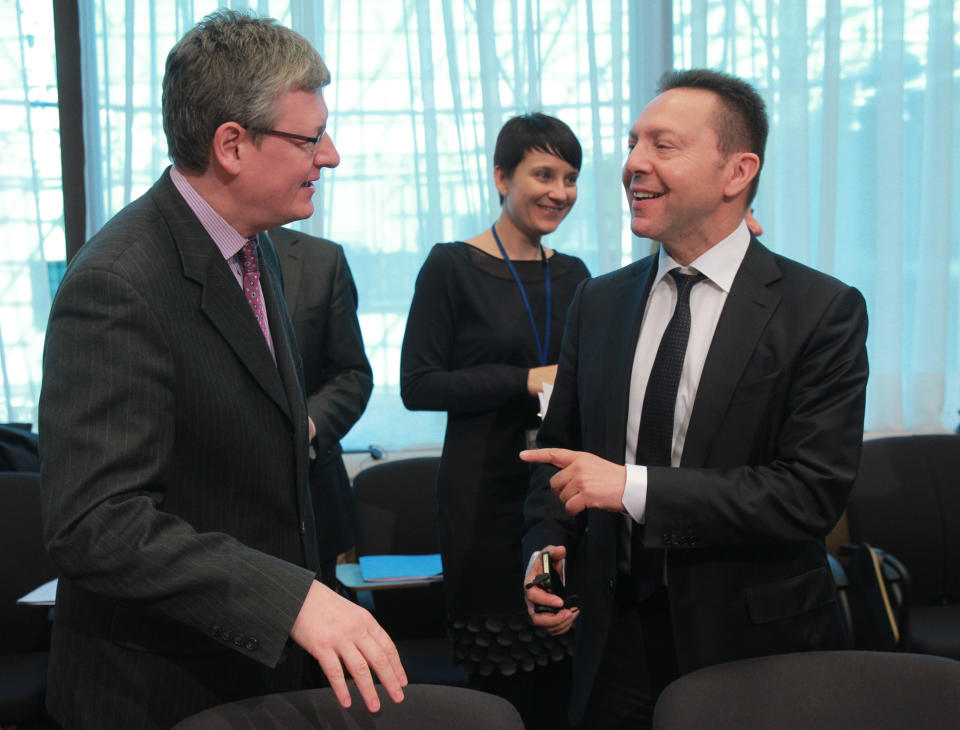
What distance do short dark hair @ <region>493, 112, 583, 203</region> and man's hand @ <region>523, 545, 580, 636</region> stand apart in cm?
130

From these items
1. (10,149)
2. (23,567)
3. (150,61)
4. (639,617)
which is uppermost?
(150,61)

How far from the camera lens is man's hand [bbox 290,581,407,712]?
105 centimetres

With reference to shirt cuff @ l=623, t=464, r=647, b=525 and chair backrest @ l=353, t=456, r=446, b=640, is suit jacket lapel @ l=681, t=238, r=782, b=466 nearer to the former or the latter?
shirt cuff @ l=623, t=464, r=647, b=525

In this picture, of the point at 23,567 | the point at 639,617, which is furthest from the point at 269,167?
the point at 23,567

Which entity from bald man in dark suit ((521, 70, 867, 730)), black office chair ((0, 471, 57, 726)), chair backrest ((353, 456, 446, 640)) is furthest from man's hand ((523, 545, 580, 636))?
black office chair ((0, 471, 57, 726))

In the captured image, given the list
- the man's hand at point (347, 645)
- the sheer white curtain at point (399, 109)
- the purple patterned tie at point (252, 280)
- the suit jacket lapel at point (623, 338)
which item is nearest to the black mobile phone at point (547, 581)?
the suit jacket lapel at point (623, 338)

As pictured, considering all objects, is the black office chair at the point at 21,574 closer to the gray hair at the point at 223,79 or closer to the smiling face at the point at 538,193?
the smiling face at the point at 538,193

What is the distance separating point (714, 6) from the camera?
3639mm

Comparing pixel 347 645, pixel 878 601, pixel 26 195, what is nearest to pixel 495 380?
pixel 347 645

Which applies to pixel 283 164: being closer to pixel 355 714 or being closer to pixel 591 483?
pixel 591 483

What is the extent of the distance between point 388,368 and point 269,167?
226cm

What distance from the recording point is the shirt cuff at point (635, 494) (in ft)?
4.70

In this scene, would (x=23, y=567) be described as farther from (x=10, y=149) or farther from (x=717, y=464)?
(x=717, y=464)

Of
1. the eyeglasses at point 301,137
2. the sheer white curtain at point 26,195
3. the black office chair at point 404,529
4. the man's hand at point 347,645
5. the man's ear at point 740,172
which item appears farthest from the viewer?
the sheer white curtain at point 26,195
